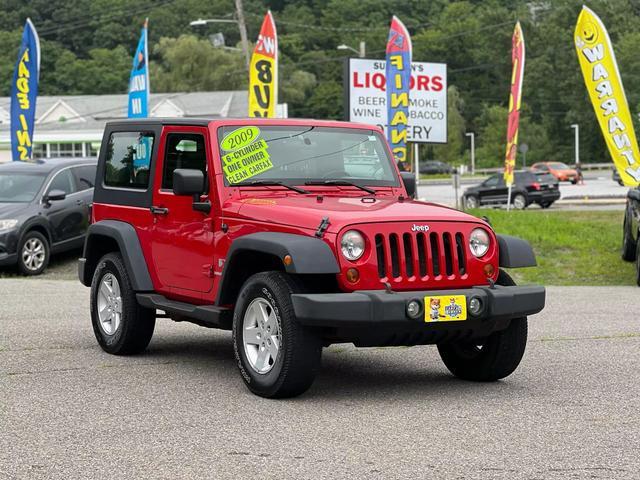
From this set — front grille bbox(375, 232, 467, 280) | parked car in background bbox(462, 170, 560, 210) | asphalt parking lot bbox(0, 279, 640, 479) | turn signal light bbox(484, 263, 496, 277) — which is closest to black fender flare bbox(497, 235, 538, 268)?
turn signal light bbox(484, 263, 496, 277)

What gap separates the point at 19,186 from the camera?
19547mm

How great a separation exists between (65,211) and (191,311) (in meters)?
11.2

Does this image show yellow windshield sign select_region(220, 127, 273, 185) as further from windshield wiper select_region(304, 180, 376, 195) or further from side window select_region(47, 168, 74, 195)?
side window select_region(47, 168, 74, 195)

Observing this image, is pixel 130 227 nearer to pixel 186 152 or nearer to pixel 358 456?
pixel 186 152

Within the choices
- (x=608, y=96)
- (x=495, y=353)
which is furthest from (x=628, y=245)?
(x=495, y=353)

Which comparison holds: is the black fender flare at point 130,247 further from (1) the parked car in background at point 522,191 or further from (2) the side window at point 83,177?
(1) the parked car in background at point 522,191

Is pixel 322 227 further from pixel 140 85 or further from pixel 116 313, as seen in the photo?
pixel 140 85

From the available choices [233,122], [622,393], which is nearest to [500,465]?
[622,393]

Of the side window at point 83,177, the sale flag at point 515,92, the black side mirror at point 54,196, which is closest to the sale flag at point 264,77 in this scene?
the sale flag at point 515,92

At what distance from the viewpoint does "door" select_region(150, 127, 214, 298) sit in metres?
8.78

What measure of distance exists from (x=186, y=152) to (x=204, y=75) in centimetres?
9097

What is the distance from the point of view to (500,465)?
235 inches

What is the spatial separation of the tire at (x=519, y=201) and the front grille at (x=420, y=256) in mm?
33788

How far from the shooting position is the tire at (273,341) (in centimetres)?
756
